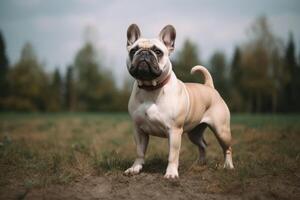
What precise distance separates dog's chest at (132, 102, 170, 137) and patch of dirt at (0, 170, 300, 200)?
2.15ft

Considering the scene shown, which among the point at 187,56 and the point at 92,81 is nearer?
the point at 187,56

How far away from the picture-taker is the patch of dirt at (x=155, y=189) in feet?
14.9

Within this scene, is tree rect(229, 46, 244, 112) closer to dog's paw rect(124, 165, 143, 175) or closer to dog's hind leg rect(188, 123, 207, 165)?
dog's hind leg rect(188, 123, 207, 165)

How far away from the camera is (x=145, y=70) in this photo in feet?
16.4

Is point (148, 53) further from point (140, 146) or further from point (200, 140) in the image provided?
point (200, 140)

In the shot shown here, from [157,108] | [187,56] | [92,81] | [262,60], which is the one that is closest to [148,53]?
[157,108]

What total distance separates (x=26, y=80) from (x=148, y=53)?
134 ft

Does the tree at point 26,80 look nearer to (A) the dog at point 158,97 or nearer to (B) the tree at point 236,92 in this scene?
(B) the tree at point 236,92

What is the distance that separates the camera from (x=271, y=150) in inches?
322

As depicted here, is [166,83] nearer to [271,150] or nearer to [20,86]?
[271,150]

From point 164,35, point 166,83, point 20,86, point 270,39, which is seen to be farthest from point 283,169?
point 20,86

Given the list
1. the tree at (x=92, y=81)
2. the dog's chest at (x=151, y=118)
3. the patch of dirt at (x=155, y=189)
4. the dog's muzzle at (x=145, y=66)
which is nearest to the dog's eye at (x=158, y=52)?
the dog's muzzle at (x=145, y=66)

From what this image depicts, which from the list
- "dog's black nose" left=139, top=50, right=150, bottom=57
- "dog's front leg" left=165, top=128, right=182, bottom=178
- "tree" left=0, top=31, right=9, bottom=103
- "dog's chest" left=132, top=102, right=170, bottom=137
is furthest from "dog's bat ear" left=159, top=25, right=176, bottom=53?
"tree" left=0, top=31, right=9, bottom=103

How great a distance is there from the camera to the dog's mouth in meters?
4.97
